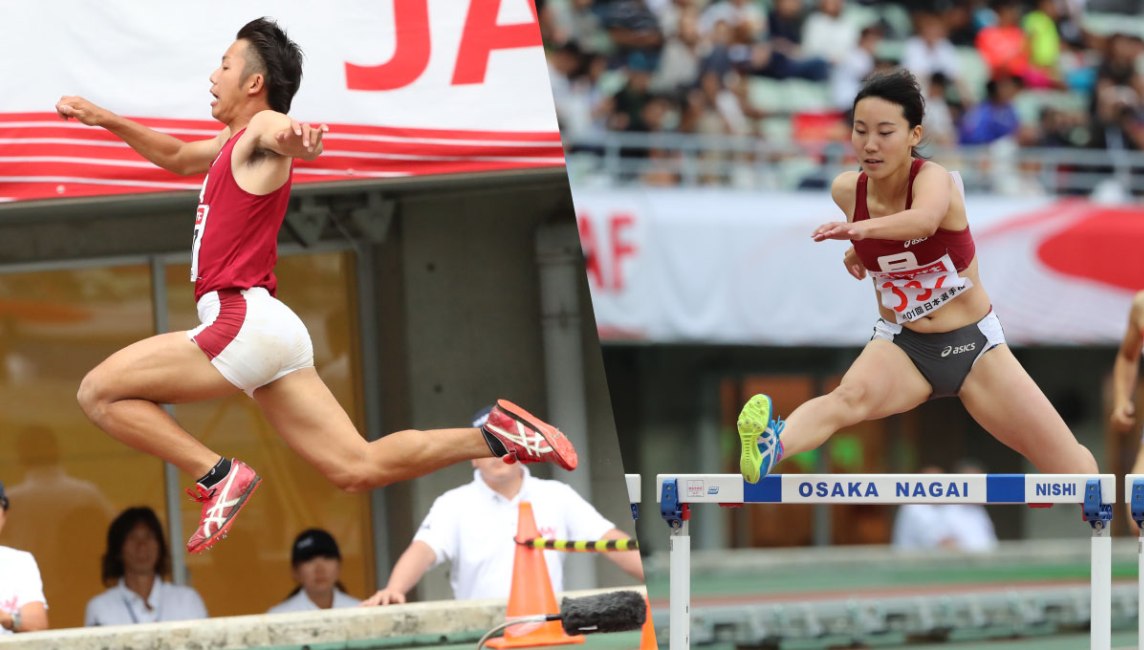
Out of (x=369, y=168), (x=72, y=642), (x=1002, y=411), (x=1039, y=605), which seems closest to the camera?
(x=1002, y=411)

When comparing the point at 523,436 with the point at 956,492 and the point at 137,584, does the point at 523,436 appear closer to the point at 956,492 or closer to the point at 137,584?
the point at 956,492

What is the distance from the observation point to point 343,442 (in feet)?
17.9

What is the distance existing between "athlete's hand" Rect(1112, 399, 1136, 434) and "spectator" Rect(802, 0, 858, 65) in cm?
1179

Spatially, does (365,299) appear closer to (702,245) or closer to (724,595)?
(724,595)

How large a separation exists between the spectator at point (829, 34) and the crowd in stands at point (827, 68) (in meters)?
0.02

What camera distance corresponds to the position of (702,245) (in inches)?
653

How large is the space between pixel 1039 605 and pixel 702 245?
618cm

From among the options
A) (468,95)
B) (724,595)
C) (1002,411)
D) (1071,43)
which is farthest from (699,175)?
(1002,411)

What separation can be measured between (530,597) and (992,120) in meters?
13.0

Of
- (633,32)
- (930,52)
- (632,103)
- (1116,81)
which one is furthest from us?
(1116,81)

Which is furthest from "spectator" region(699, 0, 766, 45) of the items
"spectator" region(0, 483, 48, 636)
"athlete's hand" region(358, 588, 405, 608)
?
→ "spectator" region(0, 483, 48, 636)

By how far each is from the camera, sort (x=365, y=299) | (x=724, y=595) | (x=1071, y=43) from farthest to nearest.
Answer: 1. (x=1071, y=43)
2. (x=724, y=595)
3. (x=365, y=299)

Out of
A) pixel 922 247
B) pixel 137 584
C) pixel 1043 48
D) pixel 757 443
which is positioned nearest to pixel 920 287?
pixel 922 247

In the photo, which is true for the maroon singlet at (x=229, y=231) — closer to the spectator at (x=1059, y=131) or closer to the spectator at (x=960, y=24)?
the spectator at (x=1059, y=131)
